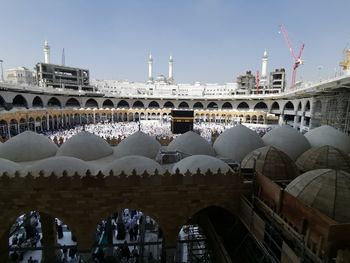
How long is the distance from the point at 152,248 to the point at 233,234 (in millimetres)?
3808

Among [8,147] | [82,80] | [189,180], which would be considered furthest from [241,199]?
[82,80]

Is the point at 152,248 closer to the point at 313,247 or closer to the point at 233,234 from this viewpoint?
the point at 233,234

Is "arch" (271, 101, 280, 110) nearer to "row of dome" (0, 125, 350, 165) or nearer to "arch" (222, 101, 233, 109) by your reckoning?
"arch" (222, 101, 233, 109)

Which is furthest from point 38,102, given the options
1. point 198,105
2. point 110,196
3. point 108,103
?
point 110,196

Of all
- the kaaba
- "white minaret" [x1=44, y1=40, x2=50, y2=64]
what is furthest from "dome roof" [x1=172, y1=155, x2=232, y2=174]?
"white minaret" [x1=44, y1=40, x2=50, y2=64]

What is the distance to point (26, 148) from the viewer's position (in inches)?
362

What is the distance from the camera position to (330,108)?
21109 mm

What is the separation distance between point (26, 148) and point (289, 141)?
10.5 m

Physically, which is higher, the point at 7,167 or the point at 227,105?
the point at 227,105

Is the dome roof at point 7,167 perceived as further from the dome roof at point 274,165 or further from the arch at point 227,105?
the arch at point 227,105

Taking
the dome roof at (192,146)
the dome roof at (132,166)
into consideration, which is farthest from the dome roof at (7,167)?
the dome roof at (192,146)

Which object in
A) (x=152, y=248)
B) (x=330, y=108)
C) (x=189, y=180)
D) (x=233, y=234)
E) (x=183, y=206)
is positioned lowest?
(x=152, y=248)

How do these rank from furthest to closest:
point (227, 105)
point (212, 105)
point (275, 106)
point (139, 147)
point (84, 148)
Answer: point (212, 105), point (227, 105), point (275, 106), point (139, 147), point (84, 148)

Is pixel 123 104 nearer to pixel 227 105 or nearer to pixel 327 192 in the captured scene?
pixel 227 105
